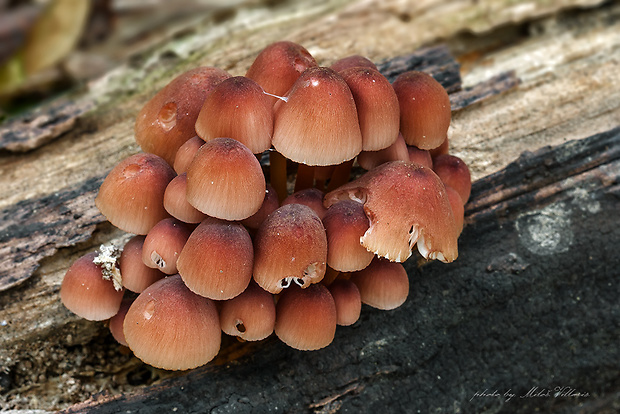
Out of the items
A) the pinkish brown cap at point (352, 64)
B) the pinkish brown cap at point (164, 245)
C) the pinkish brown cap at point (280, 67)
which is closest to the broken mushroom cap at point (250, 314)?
the pinkish brown cap at point (164, 245)

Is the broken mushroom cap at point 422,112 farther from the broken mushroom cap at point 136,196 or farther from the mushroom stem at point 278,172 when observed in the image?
the broken mushroom cap at point 136,196

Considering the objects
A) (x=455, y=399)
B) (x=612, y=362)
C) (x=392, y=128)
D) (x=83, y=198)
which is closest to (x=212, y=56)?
(x=83, y=198)

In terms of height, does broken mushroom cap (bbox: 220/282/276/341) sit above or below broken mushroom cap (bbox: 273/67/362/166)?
below

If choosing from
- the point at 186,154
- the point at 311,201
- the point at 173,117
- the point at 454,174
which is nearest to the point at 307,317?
the point at 311,201

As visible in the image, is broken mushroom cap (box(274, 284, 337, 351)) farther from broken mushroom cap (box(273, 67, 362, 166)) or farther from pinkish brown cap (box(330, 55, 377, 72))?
pinkish brown cap (box(330, 55, 377, 72))

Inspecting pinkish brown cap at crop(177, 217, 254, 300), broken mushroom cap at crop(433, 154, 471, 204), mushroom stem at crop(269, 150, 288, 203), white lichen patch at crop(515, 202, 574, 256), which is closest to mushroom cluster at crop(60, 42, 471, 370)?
pinkish brown cap at crop(177, 217, 254, 300)

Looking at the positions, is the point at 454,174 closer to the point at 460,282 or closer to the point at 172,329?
the point at 460,282
